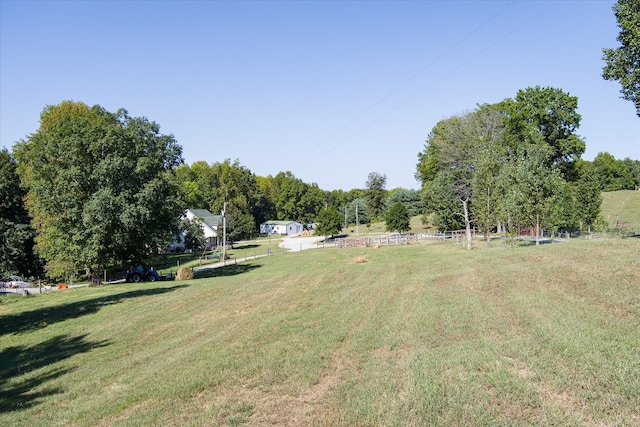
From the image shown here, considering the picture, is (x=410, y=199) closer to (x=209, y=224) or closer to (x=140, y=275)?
(x=209, y=224)

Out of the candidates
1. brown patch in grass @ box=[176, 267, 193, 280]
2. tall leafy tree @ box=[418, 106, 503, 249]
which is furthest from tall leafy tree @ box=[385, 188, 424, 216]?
brown patch in grass @ box=[176, 267, 193, 280]

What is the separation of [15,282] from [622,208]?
293 ft

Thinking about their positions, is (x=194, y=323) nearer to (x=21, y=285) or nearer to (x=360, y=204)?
(x=21, y=285)

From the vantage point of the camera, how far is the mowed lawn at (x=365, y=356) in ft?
21.3

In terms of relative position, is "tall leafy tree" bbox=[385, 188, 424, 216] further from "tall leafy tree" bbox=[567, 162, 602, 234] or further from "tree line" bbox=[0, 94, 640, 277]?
"tall leafy tree" bbox=[567, 162, 602, 234]

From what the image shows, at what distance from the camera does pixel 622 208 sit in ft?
251

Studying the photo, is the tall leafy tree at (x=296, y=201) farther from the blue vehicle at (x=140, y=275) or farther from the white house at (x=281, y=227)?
the blue vehicle at (x=140, y=275)

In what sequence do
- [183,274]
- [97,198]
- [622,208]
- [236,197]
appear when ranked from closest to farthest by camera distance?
[97,198]
[183,274]
[622,208]
[236,197]

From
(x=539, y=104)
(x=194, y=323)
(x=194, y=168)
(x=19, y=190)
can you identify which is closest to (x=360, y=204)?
(x=194, y=168)

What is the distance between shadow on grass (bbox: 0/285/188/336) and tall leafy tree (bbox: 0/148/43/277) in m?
25.6

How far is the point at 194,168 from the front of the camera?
132500 millimetres

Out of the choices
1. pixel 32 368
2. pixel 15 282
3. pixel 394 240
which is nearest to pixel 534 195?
pixel 394 240

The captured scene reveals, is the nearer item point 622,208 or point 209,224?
point 622,208

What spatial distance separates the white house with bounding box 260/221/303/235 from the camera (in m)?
114
